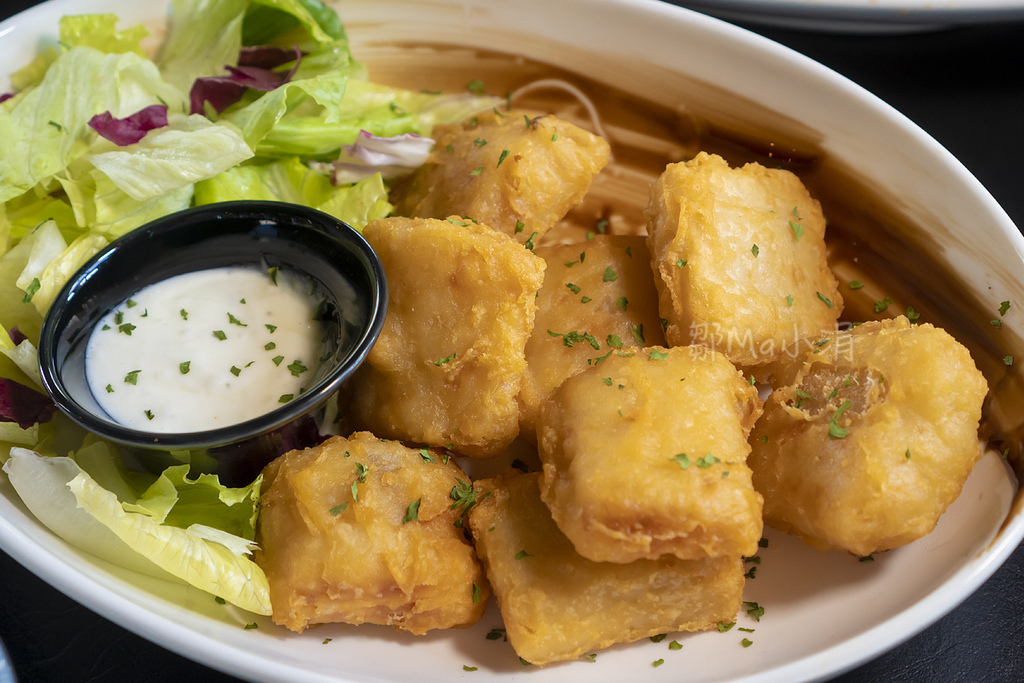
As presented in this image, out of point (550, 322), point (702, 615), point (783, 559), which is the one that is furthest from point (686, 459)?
point (550, 322)

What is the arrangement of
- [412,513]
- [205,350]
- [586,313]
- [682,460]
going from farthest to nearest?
[586,313]
[205,350]
[412,513]
[682,460]

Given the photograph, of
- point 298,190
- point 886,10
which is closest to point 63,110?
point 298,190

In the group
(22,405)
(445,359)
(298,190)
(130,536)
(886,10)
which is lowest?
(22,405)

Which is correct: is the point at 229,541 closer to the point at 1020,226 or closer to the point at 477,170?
the point at 477,170

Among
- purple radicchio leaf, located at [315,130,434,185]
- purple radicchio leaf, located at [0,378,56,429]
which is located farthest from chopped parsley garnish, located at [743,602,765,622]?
purple radicchio leaf, located at [0,378,56,429]

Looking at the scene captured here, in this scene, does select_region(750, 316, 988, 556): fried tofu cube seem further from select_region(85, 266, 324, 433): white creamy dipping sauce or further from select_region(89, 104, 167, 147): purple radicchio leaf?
select_region(89, 104, 167, 147): purple radicchio leaf

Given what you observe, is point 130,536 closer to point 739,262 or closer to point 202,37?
point 739,262
